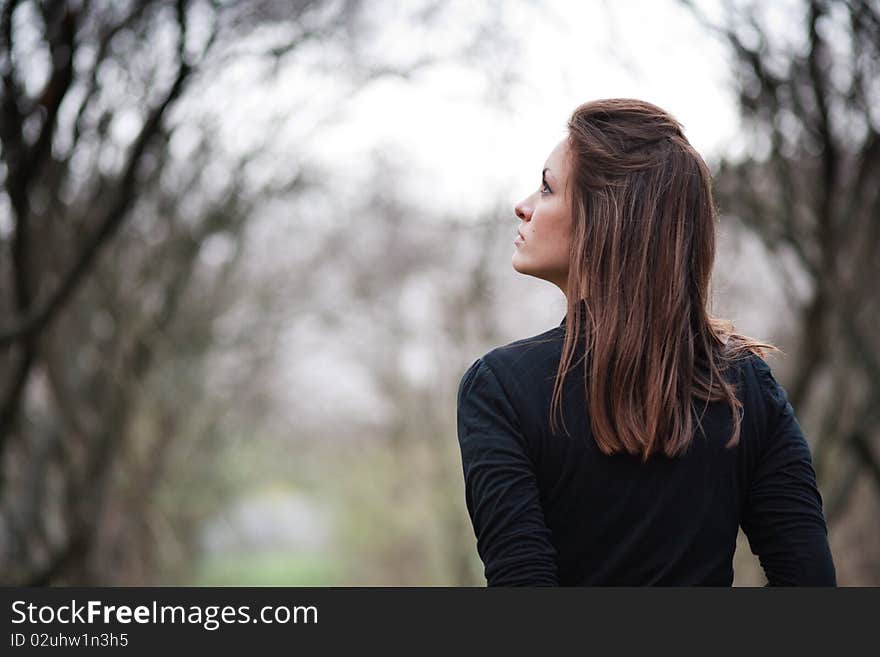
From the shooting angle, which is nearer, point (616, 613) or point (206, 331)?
point (616, 613)

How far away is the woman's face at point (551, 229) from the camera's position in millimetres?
1908

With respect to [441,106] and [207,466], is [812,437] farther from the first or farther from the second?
[207,466]

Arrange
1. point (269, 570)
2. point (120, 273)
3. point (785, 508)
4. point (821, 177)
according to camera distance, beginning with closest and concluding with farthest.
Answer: point (785, 508) → point (821, 177) → point (120, 273) → point (269, 570)

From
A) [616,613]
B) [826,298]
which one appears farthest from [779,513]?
[826,298]

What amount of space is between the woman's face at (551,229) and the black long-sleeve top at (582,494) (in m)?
0.16

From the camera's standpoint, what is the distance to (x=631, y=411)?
1739 millimetres

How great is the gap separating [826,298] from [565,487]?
21.2 feet

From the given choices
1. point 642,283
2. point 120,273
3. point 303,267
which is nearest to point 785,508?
point 642,283

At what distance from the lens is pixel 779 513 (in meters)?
1.86

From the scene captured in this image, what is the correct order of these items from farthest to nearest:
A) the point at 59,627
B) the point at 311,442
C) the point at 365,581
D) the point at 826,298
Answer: the point at 311,442 < the point at 365,581 < the point at 826,298 < the point at 59,627

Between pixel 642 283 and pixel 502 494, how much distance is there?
0.44 meters

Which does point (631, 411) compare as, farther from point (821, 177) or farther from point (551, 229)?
point (821, 177)

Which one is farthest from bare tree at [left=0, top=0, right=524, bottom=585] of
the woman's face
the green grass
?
the green grass

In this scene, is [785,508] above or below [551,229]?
below
